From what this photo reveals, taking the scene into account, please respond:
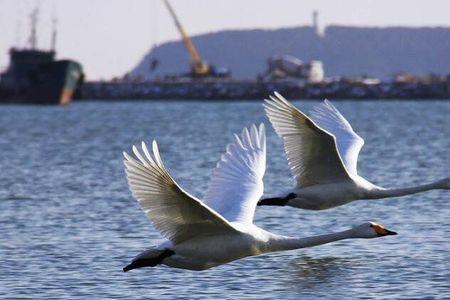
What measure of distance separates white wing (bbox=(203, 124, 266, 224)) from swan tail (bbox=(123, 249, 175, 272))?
1247mm

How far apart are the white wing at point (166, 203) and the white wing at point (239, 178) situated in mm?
1247

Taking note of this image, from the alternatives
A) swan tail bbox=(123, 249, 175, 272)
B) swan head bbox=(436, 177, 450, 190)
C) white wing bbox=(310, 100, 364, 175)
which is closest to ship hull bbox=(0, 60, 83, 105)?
white wing bbox=(310, 100, 364, 175)

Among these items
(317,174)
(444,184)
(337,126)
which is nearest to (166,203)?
(317,174)

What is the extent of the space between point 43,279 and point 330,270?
3.46 meters

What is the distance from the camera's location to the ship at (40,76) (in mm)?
117438

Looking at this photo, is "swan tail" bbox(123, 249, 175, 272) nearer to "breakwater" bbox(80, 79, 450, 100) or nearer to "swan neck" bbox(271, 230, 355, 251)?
"swan neck" bbox(271, 230, 355, 251)

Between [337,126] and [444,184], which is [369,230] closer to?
[444,184]

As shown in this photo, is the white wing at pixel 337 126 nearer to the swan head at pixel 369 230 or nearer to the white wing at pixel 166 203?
the swan head at pixel 369 230

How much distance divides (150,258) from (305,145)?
14.2 feet

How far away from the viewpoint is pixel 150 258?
1549 cm

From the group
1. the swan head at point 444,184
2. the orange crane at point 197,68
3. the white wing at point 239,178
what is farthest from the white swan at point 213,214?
the orange crane at point 197,68

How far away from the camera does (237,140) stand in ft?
56.3

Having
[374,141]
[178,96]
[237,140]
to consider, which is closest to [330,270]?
[237,140]

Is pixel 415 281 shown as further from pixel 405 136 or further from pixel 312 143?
pixel 405 136
